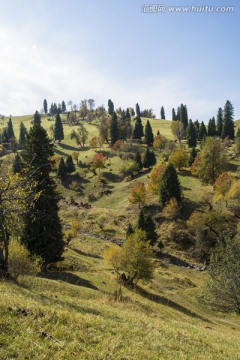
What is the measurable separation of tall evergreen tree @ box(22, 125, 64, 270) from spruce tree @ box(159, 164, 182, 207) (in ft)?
151

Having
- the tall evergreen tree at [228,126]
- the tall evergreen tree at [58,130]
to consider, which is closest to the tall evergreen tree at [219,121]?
the tall evergreen tree at [228,126]

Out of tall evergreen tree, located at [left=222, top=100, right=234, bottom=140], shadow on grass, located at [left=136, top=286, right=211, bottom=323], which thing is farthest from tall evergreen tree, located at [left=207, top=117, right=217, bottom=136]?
shadow on grass, located at [left=136, top=286, right=211, bottom=323]

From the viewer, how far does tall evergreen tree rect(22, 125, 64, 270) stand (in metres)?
35.5

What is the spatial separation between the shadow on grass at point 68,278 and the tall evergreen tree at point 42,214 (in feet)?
5.93

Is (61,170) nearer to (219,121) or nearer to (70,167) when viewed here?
(70,167)

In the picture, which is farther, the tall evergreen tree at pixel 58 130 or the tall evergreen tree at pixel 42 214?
the tall evergreen tree at pixel 58 130

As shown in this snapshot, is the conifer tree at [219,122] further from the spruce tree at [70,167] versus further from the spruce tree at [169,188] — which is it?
the spruce tree at [70,167]

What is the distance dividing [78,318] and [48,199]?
89.7 ft

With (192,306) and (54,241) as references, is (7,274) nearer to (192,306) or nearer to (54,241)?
(54,241)

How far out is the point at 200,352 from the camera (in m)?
10.6

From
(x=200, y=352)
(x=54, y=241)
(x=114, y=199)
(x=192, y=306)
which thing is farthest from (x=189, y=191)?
(x=200, y=352)

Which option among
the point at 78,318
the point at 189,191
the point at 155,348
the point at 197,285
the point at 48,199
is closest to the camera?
the point at 155,348

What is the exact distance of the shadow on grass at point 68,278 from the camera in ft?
109

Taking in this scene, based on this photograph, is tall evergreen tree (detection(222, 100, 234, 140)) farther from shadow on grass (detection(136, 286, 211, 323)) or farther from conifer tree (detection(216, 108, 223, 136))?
shadow on grass (detection(136, 286, 211, 323))
